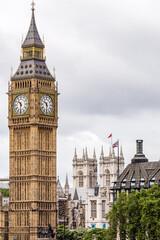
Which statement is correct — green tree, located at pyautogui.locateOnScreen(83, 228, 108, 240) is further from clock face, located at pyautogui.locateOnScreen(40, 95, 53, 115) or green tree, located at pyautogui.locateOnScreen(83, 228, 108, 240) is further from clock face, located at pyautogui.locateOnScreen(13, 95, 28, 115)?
clock face, located at pyautogui.locateOnScreen(13, 95, 28, 115)

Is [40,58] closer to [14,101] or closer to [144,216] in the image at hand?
[14,101]

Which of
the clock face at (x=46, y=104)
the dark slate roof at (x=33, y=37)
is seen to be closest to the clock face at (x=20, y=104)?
the clock face at (x=46, y=104)

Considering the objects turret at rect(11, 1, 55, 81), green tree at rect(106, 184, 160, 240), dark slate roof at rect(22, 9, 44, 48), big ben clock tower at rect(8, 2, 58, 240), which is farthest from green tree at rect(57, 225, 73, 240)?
green tree at rect(106, 184, 160, 240)

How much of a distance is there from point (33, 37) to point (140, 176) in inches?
1438

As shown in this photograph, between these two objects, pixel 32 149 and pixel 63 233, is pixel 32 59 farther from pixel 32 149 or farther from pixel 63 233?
pixel 63 233

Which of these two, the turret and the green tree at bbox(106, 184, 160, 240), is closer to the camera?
the green tree at bbox(106, 184, 160, 240)

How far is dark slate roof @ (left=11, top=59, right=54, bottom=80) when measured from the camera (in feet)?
585

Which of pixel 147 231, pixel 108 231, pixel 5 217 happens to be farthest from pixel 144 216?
pixel 5 217

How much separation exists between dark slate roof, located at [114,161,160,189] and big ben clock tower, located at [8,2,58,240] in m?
A: 16.8

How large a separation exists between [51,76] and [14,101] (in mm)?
8703

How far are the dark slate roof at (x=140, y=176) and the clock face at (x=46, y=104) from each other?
69.0 feet

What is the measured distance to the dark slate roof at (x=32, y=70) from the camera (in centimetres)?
17843

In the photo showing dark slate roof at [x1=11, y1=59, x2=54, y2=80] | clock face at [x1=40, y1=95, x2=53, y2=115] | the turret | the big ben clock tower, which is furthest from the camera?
the turret

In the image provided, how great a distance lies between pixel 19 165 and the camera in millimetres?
177500
